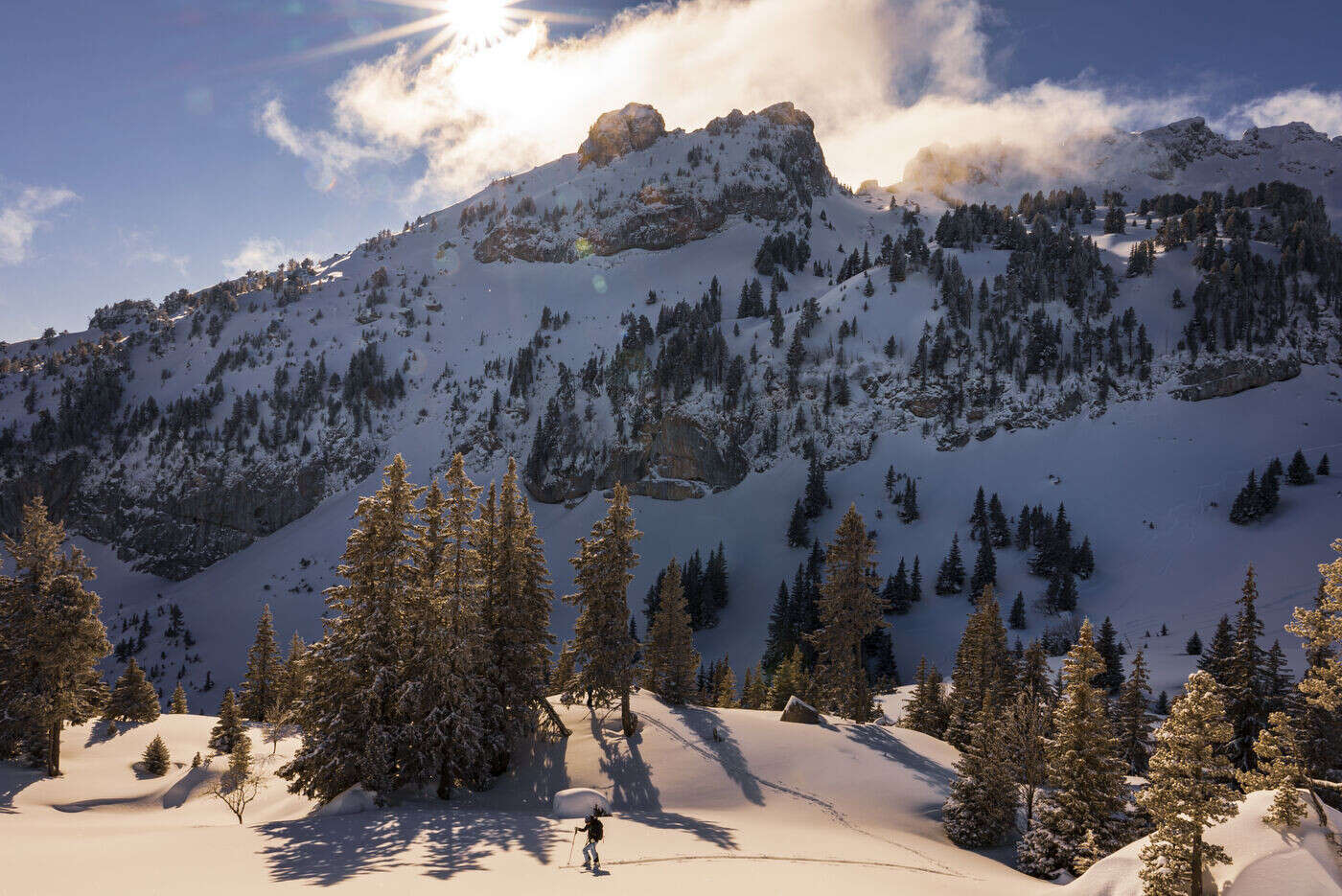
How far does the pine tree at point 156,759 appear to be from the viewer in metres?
35.0

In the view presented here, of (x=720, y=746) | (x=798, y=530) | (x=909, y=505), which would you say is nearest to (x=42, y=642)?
(x=720, y=746)

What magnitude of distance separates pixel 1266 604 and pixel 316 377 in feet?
534

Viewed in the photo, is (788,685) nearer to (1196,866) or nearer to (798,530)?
(1196,866)

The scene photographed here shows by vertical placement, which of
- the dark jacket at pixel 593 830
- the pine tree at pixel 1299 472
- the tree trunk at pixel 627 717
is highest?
the pine tree at pixel 1299 472

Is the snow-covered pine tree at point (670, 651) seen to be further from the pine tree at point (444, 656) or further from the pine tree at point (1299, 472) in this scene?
the pine tree at point (1299, 472)

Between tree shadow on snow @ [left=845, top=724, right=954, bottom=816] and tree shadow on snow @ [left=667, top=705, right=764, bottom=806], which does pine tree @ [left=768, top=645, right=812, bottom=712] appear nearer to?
tree shadow on snow @ [left=845, top=724, right=954, bottom=816]

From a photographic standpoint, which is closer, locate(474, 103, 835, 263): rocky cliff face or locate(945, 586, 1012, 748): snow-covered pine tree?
locate(945, 586, 1012, 748): snow-covered pine tree

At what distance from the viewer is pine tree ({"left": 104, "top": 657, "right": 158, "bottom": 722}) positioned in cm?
4759

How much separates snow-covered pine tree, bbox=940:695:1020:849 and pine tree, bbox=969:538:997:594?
6184 cm

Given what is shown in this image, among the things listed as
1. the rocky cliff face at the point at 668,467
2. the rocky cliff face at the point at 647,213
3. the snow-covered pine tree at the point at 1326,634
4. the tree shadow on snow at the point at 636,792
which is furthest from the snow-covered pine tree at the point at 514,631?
the rocky cliff face at the point at 647,213

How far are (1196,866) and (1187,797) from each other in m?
1.23

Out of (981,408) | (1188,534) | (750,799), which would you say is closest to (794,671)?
(750,799)

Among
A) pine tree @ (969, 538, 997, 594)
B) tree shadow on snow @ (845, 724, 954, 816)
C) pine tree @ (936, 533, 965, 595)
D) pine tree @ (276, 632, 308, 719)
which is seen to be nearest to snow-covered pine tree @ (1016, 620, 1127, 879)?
tree shadow on snow @ (845, 724, 954, 816)

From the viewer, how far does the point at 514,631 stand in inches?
1187
